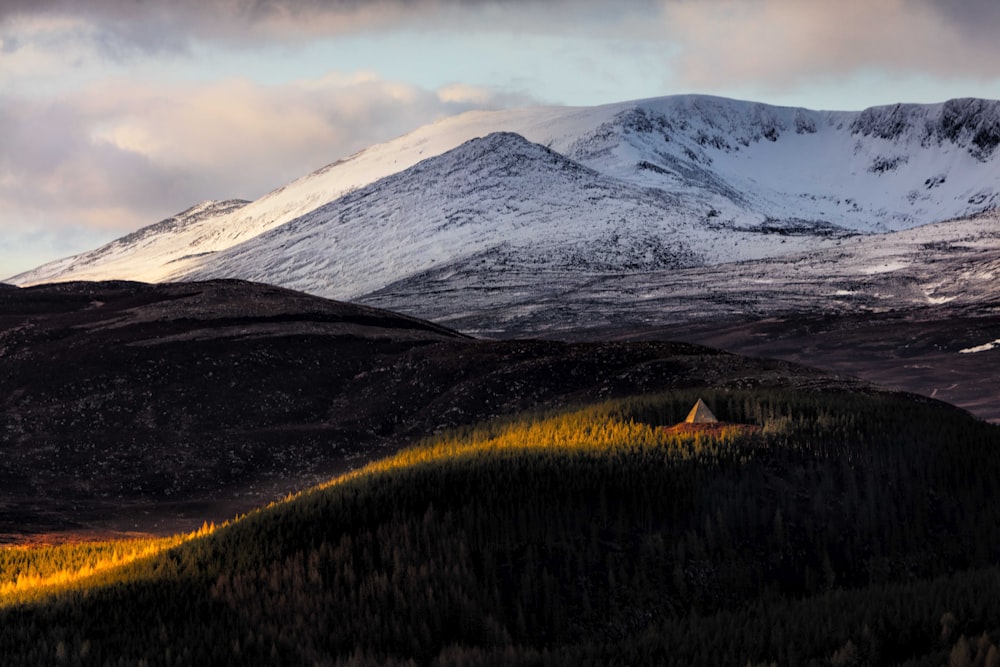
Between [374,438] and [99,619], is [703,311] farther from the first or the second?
[99,619]

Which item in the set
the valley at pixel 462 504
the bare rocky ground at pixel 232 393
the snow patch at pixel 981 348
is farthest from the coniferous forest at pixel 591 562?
the snow patch at pixel 981 348

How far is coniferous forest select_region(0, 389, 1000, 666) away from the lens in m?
14.6

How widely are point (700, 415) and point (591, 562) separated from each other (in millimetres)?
6183

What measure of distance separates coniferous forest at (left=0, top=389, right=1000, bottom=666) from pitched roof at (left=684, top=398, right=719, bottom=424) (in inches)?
23.0

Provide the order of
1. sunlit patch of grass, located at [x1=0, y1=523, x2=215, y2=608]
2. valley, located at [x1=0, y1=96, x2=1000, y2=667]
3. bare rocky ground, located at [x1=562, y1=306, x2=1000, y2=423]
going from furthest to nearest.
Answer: bare rocky ground, located at [x1=562, y1=306, x2=1000, y2=423], sunlit patch of grass, located at [x1=0, y1=523, x2=215, y2=608], valley, located at [x1=0, y1=96, x2=1000, y2=667]

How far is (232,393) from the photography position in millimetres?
52219

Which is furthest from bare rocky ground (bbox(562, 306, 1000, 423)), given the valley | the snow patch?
the valley

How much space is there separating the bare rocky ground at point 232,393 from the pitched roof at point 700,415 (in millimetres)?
13597

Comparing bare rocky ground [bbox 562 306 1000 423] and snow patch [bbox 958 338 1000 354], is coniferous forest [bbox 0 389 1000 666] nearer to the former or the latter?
bare rocky ground [bbox 562 306 1000 423]

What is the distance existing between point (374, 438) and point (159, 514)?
10.5 m

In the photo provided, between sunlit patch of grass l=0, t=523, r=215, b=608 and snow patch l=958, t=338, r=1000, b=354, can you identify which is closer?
sunlit patch of grass l=0, t=523, r=215, b=608

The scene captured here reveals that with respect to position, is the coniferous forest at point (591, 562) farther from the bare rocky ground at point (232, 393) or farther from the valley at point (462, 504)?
the bare rocky ground at point (232, 393)

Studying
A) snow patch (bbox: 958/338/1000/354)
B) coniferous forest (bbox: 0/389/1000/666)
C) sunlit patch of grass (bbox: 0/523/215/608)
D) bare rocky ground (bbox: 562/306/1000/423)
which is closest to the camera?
coniferous forest (bbox: 0/389/1000/666)

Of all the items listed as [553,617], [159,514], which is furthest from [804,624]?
[159,514]
